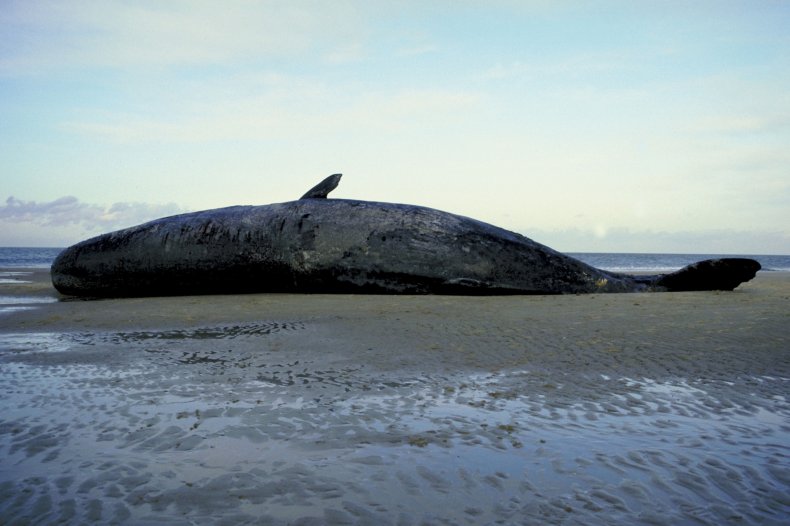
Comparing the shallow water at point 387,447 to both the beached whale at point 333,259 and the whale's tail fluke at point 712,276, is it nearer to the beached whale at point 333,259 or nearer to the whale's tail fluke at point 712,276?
the beached whale at point 333,259

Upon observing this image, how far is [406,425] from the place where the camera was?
7.36 ft

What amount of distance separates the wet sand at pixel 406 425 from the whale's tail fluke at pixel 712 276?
9.49 feet

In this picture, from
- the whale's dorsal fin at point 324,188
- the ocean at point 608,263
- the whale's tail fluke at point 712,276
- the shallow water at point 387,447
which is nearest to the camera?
the shallow water at point 387,447

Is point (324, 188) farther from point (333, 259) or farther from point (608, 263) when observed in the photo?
point (608, 263)

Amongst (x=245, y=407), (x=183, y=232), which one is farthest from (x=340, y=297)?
(x=245, y=407)

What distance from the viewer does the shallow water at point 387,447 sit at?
5.13 feet

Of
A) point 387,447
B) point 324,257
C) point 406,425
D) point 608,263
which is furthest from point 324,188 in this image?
point 608,263

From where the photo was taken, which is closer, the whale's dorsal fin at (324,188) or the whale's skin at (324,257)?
the whale's skin at (324,257)

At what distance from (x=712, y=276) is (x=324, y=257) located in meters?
4.71

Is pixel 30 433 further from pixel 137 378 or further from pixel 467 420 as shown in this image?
pixel 467 420

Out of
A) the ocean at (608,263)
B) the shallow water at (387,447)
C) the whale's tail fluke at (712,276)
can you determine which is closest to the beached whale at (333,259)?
the whale's tail fluke at (712,276)

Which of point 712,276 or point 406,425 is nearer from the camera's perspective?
point 406,425

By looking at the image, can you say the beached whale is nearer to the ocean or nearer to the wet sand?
the wet sand

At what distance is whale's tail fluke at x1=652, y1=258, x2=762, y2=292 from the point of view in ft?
23.9
